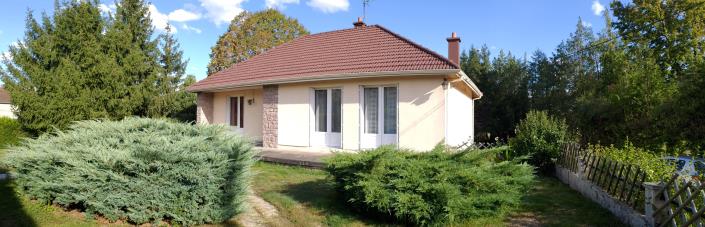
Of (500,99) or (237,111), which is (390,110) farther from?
(500,99)

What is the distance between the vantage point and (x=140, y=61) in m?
15.7

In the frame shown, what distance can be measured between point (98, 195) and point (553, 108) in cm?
2632

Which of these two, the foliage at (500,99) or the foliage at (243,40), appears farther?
the foliage at (243,40)

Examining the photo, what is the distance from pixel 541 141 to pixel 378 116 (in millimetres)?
4581

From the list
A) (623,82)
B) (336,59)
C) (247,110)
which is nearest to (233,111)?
(247,110)

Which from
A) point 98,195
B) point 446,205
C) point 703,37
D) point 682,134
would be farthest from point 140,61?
point 703,37

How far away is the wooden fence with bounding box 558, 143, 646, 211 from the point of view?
5.29 metres

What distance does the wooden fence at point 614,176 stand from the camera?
5.29 meters

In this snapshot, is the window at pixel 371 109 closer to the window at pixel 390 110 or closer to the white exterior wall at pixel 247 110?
the window at pixel 390 110

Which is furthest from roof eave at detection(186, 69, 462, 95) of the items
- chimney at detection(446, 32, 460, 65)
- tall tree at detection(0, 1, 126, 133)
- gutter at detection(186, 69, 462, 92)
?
tall tree at detection(0, 1, 126, 133)

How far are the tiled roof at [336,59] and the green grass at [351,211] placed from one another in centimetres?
438

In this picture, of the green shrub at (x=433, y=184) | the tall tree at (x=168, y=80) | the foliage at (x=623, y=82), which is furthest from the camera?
the tall tree at (x=168, y=80)

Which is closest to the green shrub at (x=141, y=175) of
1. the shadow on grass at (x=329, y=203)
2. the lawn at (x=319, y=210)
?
the lawn at (x=319, y=210)

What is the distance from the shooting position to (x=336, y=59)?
13.5 metres
